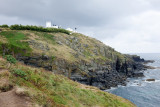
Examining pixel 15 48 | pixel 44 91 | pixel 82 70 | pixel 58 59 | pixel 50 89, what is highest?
pixel 15 48

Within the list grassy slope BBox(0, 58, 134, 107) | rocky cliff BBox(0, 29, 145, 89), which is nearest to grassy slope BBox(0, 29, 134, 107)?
grassy slope BBox(0, 58, 134, 107)

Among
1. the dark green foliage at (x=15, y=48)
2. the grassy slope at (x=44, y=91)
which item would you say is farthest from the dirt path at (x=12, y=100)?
the dark green foliage at (x=15, y=48)

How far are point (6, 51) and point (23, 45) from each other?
22.1ft

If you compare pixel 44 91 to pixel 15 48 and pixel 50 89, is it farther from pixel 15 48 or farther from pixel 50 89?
pixel 15 48

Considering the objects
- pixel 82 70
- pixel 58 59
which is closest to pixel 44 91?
pixel 58 59

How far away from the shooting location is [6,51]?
133 feet

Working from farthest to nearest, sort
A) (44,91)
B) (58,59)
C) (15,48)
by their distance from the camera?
(58,59) < (15,48) < (44,91)

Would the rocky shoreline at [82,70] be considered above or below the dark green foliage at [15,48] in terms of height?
below

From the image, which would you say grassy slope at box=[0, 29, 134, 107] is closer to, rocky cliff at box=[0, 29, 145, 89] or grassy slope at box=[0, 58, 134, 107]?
grassy slope at box=[0, 58, 134, 107]

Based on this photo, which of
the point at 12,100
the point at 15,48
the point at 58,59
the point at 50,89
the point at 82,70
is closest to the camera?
the point at 12,100

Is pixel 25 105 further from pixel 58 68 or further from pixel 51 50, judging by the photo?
pixel 51 50

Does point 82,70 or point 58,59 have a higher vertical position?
point 58,59

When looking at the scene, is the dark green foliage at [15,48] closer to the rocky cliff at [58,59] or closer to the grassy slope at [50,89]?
the rocky cliff at [58,59]

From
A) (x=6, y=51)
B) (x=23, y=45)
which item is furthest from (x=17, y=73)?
(x=23, y=45)
